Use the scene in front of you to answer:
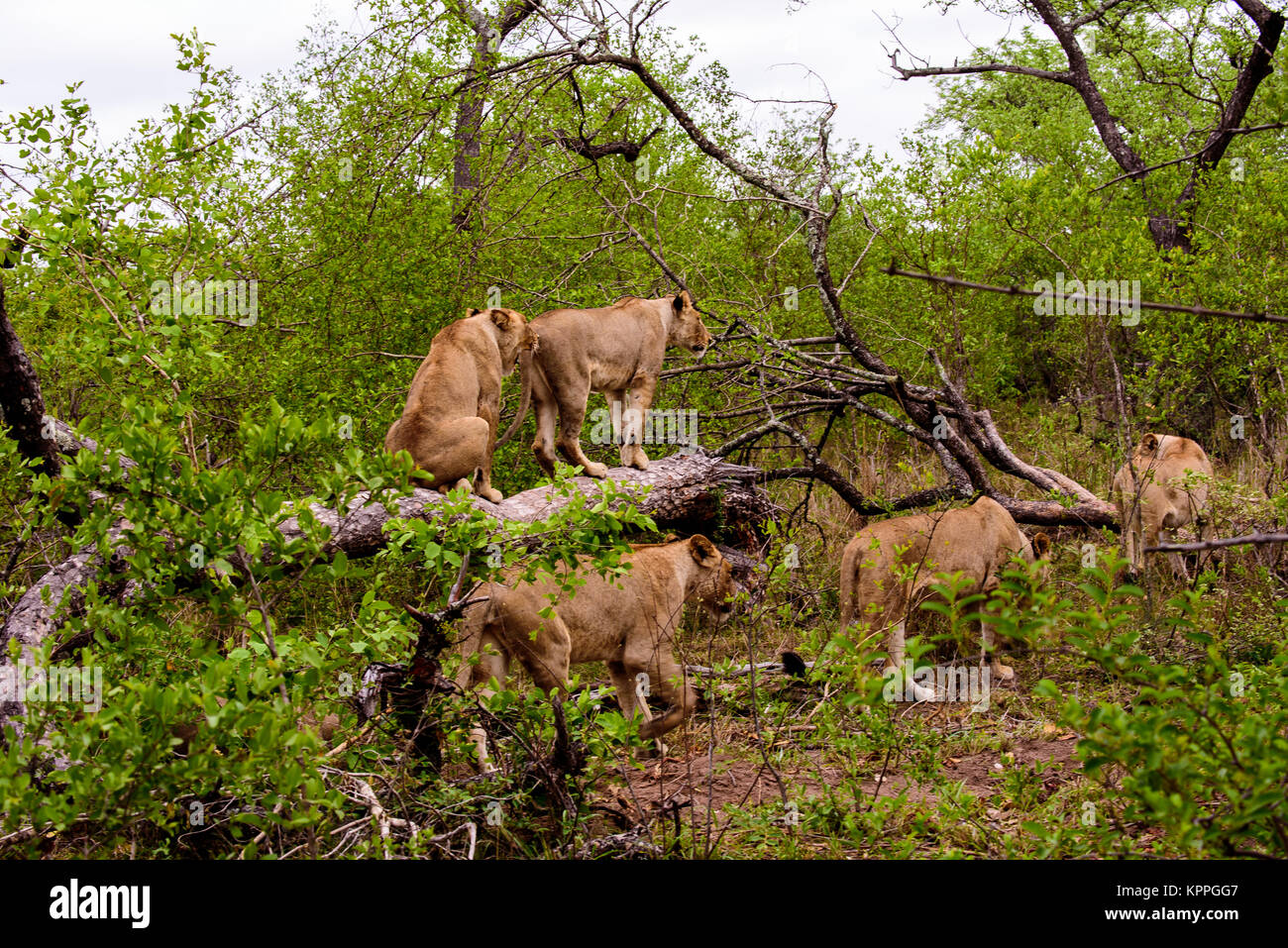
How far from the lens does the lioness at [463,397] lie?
7.25m

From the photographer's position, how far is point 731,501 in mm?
9578

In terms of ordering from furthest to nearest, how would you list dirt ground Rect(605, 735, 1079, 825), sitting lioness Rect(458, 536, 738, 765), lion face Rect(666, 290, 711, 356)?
lion face Rect(666, 290, 711, 356) → sitting lioness Rect(458, 536, 738, 765) → dirt ground Rect(605, 735, 1079, 825)

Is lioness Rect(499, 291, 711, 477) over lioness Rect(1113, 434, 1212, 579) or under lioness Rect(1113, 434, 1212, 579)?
over

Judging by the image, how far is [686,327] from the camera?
30.8 feet

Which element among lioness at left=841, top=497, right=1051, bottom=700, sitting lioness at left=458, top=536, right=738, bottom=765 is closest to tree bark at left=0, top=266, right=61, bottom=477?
sitting lioness at left=458, top=536, right=738, bottom=765

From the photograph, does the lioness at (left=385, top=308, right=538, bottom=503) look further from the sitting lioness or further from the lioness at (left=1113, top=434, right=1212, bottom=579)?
the lioness at (left=1113, top=434, right=1212, bottom=579)

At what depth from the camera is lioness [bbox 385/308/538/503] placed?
23.8 ft

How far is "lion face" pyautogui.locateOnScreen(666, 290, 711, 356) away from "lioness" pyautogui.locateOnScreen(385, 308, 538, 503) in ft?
5.09

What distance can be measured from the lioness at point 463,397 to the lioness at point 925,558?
257 cm

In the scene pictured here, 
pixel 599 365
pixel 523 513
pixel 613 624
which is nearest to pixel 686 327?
pixel 599 365

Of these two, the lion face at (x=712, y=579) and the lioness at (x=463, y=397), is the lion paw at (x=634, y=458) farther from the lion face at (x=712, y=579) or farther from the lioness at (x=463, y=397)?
the lion face at (x=712, y=579)

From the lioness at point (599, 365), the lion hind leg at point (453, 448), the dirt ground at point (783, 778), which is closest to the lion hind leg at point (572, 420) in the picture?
the lioness at point (599, 365)

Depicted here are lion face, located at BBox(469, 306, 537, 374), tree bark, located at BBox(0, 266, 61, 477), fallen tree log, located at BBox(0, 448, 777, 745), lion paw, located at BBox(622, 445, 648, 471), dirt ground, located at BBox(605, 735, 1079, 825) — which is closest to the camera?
dirt ground, located at BBox(605, 735, 1079, 825)

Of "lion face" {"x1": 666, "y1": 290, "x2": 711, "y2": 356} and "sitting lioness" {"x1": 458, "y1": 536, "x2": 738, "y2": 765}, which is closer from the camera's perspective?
"sitting lioness" {"x1": 458, "y1": 536, "x2": 738, "y2": 765}
